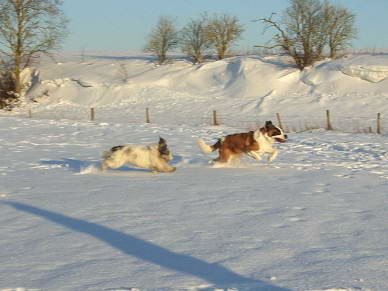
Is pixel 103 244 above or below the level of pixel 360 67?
below

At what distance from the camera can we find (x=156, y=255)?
539 cm

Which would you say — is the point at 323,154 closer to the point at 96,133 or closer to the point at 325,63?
the point at 96,133

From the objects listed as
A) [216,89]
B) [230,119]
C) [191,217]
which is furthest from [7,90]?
A: [191,217]

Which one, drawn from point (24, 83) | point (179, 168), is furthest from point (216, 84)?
point (179, 168)

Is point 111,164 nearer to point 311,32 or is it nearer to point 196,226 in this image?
point 196,226

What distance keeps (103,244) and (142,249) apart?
17.8 inches

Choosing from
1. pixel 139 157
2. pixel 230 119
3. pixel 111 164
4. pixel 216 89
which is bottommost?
pixel 111 164

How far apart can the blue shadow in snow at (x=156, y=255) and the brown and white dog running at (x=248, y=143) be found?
17.3ft

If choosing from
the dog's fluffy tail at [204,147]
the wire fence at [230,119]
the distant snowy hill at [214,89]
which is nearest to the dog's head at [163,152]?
the dog's fluffy tail at [204,147]

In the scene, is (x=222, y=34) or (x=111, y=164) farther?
(x=222, y=34)

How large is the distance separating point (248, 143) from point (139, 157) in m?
2.41

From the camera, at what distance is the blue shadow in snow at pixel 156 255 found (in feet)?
15.4

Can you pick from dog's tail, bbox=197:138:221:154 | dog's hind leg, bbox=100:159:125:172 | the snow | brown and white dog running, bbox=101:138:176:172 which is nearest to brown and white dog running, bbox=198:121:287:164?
dog's tail, bbox=197:138:221:154

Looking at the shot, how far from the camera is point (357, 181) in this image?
1012 cm
